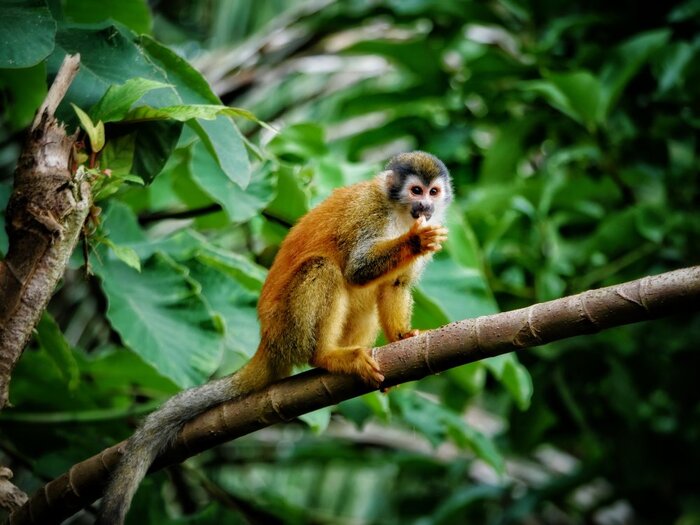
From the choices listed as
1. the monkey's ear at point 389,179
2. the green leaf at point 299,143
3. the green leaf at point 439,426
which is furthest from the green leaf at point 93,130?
the green leaf at point 439,426

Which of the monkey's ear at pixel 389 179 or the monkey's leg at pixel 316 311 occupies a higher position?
the monkey's ear at pixel 389 179

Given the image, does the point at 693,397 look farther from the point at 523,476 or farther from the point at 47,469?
the point at 47,469

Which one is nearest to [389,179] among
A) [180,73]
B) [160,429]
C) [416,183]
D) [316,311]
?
[416,183]

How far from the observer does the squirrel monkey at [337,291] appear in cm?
224

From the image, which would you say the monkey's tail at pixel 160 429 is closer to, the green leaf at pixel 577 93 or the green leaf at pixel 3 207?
the green leaf at pixel 3 207

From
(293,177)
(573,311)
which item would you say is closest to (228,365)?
(293,177)

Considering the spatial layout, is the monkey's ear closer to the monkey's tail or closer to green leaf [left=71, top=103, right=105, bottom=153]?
the monkey's tail

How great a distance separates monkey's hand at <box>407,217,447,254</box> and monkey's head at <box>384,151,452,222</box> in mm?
339

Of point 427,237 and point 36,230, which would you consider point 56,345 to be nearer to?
point 36,230

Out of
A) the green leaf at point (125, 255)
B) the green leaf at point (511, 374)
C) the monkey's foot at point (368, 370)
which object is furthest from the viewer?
the green leaf at point (511, 374)

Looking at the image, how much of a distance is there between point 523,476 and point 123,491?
3725mm

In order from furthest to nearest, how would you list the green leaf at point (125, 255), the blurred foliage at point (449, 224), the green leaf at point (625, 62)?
the green leaf at point (625, 62) → the blurred foliage at point (449, 224) → the green leaf at point (125, 255)

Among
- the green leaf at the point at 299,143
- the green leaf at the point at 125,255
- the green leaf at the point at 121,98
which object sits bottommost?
the green leaf at the point at 299,143

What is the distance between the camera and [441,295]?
327 centimetres
